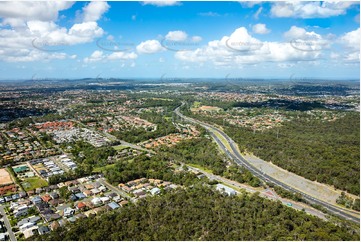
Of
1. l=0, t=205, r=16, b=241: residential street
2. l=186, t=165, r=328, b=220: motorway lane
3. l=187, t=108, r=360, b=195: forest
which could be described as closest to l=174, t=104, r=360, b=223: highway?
l=187, t=108, r=360, b=195: forest

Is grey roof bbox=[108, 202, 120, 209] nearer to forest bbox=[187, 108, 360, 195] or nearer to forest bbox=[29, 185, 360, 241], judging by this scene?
forest bbox=[29, 185, 360, 241]

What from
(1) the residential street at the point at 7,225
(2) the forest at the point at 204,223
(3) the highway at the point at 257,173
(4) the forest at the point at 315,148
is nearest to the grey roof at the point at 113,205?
(2) the forest at the point at 204,223

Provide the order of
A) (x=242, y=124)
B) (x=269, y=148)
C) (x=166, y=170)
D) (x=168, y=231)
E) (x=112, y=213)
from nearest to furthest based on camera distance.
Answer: (x=168, y=231) < (x=112, y=213) < (x=166, y=170) < (x=269, y=148) < (x=242, y=124)

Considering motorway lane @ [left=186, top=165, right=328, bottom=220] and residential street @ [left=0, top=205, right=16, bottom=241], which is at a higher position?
motorway lane @ [left=186, top=165, right=328, bottom=220]

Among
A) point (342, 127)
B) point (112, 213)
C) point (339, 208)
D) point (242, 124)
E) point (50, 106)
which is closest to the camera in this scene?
point (112, 213)

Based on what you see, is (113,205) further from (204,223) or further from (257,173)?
(257,173)

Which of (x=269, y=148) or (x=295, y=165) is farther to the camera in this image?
(x=269, y=148)

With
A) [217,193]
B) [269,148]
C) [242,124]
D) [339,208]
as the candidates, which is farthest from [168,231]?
[242,124]

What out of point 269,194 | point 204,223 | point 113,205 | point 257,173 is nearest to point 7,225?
point 113,205

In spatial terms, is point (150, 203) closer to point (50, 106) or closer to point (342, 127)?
point (342, 127)
